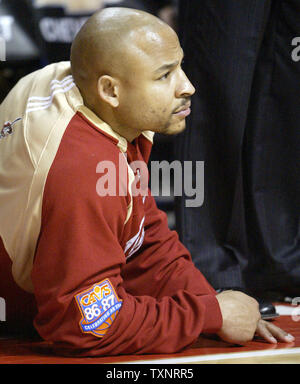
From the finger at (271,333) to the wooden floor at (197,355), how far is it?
0.04ft

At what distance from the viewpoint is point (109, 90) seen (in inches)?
47.9

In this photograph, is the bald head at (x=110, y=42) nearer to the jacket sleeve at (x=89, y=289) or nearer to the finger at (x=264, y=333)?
the jacket sleeve at (x=89, y=289)

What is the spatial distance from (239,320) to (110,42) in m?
0.56

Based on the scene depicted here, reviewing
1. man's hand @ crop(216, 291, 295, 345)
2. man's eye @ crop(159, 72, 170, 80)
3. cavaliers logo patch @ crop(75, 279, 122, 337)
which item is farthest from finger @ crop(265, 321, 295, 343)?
man's eye @ crop(159, 72, 170, 80)

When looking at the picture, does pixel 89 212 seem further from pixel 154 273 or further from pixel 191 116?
pixel 191 116

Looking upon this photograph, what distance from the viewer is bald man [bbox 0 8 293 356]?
1126 millimetres

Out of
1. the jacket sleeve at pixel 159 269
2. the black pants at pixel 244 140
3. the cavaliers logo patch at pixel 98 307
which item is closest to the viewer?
the cavaliers logo patch at pixel 98 307

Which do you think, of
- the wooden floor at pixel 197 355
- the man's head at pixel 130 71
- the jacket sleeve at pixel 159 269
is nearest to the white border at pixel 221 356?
the wooden floor at pixel 197 355

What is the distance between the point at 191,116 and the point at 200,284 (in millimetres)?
569

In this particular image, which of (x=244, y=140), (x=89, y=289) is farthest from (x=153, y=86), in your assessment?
(x=244, y=140)

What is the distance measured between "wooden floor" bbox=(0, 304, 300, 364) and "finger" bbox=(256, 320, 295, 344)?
0.04 ft

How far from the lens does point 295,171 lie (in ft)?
5.98

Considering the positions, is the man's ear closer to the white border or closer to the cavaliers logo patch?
the cavaliers logo patch

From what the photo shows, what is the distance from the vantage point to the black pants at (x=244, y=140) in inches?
67.2
